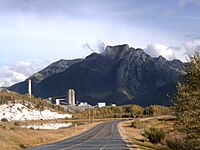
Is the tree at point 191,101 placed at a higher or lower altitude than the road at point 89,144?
higher

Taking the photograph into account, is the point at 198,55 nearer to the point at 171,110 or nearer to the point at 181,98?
the point at 181,98

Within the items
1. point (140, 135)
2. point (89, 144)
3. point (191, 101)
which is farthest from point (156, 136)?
point (191, 101)

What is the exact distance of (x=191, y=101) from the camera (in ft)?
82.8

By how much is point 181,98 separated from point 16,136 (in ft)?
121

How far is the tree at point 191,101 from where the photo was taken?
80.0 feet

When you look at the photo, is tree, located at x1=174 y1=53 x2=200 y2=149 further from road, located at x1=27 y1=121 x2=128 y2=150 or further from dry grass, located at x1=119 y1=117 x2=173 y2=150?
road, located at x1=27 y1=121 x2=128 y2=150

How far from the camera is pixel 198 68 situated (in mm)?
23641

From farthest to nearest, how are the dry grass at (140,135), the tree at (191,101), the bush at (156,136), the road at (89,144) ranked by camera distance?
1. the bush at (156,136)
2. the dry grass at (140,135)
3. the road at (89,144)
4. the tree at (191,101)

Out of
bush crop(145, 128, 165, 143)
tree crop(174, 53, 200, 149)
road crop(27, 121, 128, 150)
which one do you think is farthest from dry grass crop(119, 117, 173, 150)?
tree crop(174, 53, 200, 149)

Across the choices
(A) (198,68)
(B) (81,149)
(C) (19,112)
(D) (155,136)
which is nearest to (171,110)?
(A) (198,68)

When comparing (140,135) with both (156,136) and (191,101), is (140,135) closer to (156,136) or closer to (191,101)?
(156,136)

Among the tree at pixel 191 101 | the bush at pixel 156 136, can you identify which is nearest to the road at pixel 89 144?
the bush at pixel 156 136

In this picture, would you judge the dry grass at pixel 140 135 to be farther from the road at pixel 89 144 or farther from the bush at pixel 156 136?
the road at pixel 89 144

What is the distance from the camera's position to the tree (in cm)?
2439
